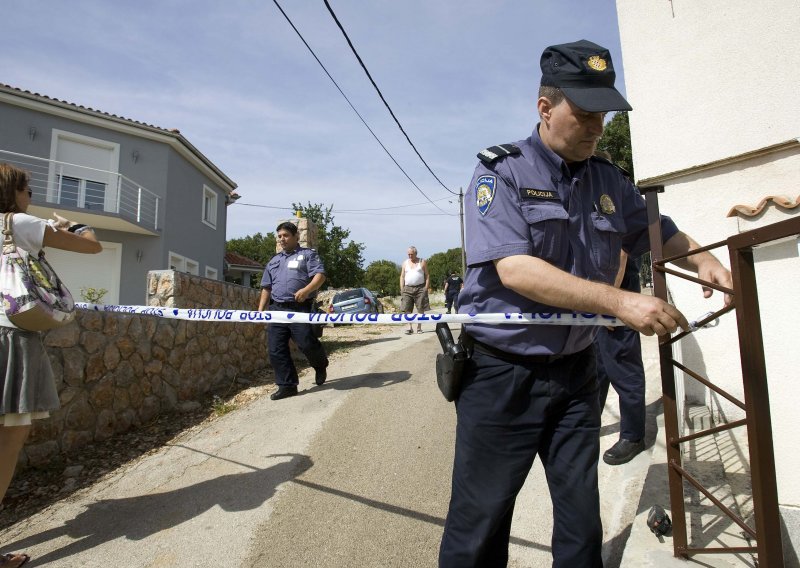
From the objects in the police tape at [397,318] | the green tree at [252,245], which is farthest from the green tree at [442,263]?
the police tape at [397,318]

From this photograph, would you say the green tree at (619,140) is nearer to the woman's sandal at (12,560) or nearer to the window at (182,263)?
the window at (182,263)

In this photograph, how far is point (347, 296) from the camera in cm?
1588

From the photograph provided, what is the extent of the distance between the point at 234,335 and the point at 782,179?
570 cm

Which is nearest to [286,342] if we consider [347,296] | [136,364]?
[136,364]

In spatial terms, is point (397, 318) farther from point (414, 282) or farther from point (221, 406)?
point (414, 282)

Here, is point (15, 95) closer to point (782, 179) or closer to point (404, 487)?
point (404, 487)

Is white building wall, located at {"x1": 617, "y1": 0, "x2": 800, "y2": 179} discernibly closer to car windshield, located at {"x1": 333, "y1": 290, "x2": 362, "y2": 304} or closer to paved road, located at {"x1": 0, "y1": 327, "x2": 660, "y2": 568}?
paved road, located at {"x1": 0, "y1": 327, "x2": 660, "y2": 568}

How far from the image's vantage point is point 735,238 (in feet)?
4.92

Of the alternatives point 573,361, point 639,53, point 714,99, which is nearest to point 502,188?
point 573,361

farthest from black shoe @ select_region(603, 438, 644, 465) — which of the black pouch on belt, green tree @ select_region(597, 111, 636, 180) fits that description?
green tree @ select_region(597, 111, 636, 180)

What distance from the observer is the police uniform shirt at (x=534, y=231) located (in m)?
1.49

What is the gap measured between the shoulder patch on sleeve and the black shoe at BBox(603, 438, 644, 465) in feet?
7.39

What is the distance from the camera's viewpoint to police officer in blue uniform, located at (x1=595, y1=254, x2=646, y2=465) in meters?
2.99

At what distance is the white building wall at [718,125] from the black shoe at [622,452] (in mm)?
687
